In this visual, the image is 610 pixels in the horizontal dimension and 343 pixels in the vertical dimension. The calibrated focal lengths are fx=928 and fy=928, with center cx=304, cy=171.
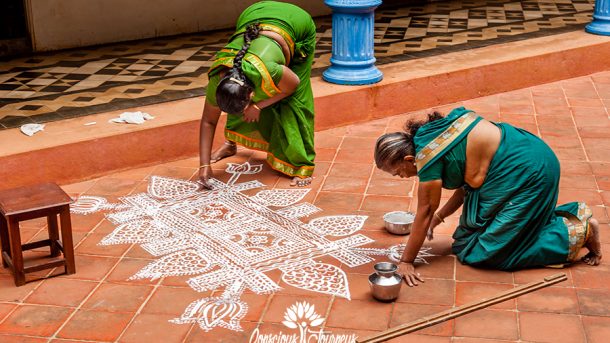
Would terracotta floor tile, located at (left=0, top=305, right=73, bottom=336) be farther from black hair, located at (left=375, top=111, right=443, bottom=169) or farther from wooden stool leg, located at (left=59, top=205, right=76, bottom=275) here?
black hair, located at (left=375, top=111, right=443, bottom=169)

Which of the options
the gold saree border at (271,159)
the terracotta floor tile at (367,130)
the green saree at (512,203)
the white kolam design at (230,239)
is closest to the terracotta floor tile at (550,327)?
the green saree at (512,203)

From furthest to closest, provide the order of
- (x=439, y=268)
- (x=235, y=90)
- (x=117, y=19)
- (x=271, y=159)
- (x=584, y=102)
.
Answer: (x=117, y=19) → (x=584, y=102) → (x=271, y=159) → (x=235, y=90) → (x=439, y=268)

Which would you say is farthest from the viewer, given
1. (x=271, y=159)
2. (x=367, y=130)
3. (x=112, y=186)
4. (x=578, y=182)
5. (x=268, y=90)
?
(x=367, y=130)

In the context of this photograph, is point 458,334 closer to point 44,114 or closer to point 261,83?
point 261,83

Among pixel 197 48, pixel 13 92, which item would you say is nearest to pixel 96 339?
pixel 13 92

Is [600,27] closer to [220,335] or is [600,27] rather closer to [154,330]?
[220,335]

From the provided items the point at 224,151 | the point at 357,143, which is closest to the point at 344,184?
the point at 357,143

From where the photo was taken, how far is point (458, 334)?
3994 millimetres

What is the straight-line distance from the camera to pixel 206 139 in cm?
587

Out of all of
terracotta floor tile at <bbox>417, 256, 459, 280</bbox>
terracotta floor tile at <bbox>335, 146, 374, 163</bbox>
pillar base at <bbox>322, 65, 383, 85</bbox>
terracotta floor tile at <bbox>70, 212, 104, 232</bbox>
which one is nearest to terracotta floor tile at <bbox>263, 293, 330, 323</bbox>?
terracotta floor tile at <bbox>417, 256, 459, 280</bbox>

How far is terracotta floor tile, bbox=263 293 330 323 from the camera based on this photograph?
419 centimetres

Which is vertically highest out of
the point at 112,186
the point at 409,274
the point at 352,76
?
the point at 352,76

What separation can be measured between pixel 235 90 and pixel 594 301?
224cm

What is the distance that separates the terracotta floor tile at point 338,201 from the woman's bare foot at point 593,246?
1404 millimetres
